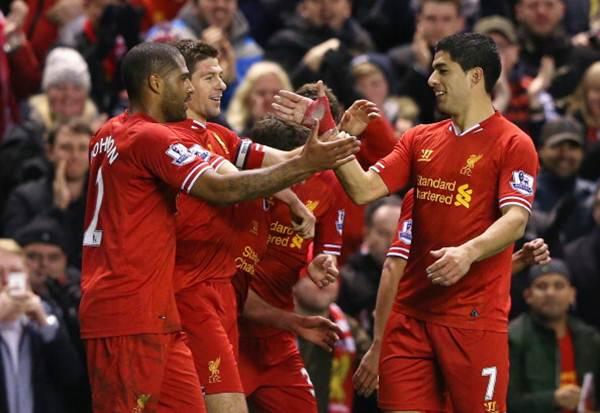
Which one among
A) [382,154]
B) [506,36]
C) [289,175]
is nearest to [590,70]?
[506,36]

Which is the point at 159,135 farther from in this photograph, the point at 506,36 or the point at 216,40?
the point at 506,36

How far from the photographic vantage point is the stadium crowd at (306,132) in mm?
11422

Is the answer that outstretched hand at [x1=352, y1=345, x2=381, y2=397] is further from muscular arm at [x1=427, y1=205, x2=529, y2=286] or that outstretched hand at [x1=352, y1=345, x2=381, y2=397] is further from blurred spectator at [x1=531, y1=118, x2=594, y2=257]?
blurred spectator at [x1=531, y1=118, x2=594, y2=257]

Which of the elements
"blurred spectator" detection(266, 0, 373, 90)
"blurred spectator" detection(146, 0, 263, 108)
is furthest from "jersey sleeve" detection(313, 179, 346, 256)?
"blurred spectator" detection(266, 0, 373, 90)

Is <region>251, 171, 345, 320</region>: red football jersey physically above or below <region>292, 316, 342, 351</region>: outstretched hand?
above

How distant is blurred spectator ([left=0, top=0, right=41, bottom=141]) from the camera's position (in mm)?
14242

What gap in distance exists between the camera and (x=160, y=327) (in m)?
8.66

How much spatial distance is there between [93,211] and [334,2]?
6860 mm

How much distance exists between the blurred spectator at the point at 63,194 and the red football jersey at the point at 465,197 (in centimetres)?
413

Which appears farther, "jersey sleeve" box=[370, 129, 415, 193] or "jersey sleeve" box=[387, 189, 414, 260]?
"jersey sleeve" box=[387, 189, 414, 260]

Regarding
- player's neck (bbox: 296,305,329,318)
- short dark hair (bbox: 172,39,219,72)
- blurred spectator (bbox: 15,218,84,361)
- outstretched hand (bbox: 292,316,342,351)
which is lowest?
player's neck (bbox: 296,305,329,318)

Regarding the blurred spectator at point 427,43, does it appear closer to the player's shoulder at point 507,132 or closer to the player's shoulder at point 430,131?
the player's shoulder at point 430,131

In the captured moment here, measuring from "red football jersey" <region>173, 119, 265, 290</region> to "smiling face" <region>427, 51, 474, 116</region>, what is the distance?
1.25m

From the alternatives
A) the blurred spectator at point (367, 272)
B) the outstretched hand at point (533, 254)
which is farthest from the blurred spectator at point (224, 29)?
the outstretched hand at point (533, 254)
